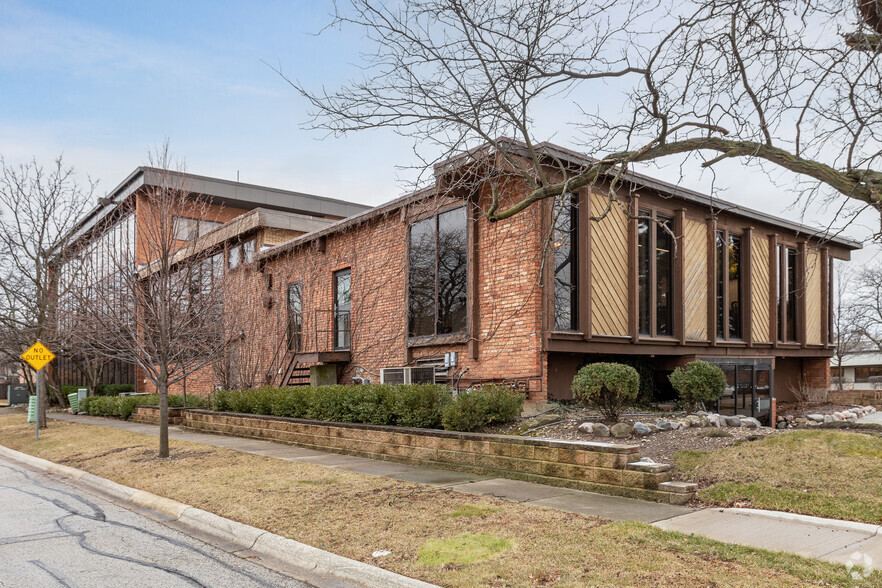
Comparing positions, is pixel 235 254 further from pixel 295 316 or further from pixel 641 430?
pixel 641 430

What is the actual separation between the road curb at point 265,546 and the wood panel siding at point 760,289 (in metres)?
17.5

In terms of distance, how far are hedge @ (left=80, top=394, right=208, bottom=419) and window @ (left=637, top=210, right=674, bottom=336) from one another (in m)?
13.9

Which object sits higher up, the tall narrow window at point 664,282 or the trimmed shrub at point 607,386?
the tall narrow window at point 664,282

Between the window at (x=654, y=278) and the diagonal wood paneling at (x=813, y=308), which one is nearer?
the window at (x=654, y=278)

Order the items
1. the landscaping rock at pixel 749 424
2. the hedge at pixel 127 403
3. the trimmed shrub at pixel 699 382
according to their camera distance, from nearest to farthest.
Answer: the landscaping rock at pixel 749 424 → the trimmed shrub at pixel 699 382 → the hedge at pixel 127 403

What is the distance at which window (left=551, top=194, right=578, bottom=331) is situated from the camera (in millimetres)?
15211

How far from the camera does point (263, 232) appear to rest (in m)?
25.7

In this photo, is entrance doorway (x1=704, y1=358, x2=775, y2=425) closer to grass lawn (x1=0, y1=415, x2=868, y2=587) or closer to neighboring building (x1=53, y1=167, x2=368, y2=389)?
grass lawn (x1=0, y1=415, x2=868, y2=587)

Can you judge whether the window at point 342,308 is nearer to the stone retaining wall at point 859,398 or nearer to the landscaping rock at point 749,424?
the landscaping rock at point 749,424

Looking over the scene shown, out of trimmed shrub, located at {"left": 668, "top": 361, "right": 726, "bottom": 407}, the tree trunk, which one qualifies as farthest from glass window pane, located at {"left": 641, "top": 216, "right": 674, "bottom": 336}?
the tree trunk

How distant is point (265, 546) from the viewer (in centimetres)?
701

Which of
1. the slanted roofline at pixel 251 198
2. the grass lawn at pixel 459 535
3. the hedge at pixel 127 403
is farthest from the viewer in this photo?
the slanted roofline at pixel 251 198

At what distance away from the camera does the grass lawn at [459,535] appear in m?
5.40

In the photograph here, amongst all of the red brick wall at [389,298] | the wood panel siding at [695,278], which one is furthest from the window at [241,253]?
the wood panel siding at [695,278]
